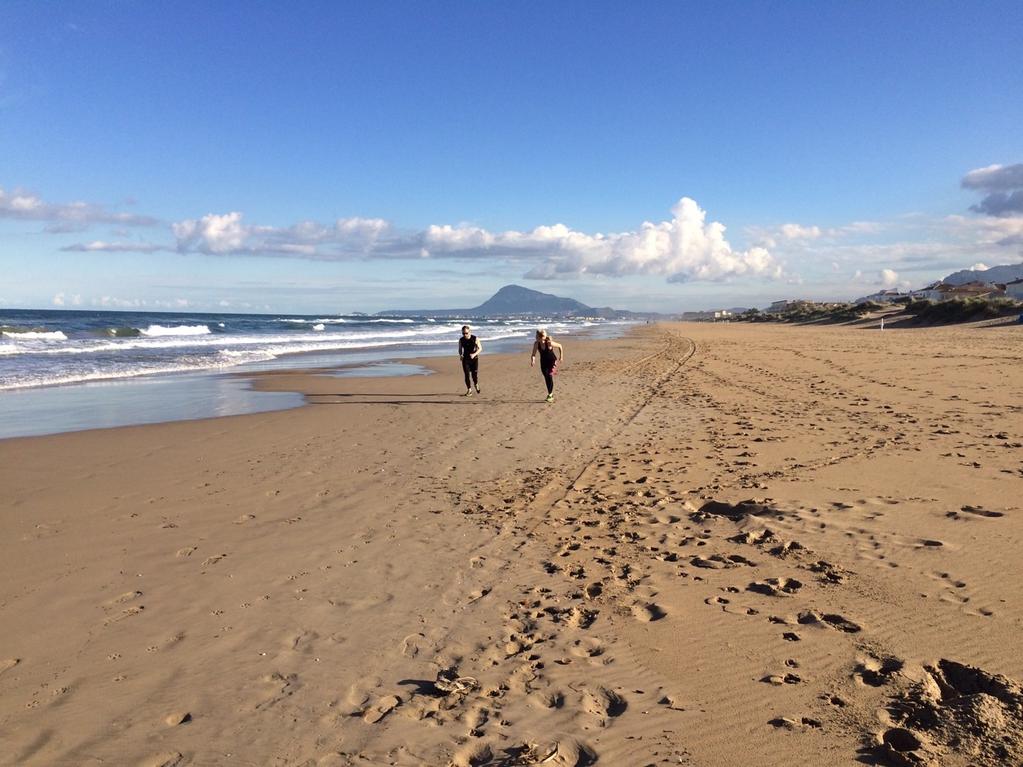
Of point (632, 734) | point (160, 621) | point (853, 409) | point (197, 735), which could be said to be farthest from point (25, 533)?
point (853, 409)

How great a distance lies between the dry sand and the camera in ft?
10.7

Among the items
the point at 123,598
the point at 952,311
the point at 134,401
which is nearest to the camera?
the point at 123,598

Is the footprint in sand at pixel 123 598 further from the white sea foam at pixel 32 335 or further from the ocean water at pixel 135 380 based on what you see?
the white sea foam at pixel 32 335

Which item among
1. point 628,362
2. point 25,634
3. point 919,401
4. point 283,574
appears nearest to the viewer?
point 25,634

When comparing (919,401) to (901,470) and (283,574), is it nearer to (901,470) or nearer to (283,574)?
(901,470)

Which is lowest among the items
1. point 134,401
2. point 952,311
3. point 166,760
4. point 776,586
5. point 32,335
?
point 166,760

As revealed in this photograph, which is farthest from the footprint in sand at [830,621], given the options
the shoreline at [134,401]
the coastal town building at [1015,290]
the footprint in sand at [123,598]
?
the coastal town building at [1015,290]

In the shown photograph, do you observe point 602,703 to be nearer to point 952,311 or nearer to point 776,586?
point 776,586

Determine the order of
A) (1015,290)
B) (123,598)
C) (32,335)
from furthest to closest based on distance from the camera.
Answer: (1015,290), (32,335), (123,598)

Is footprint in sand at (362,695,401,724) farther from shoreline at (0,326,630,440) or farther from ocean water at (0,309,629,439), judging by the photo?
ocean water at (0,309,629,439)

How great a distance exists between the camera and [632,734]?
10.5ft

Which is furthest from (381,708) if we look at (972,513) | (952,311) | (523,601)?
(952,311)

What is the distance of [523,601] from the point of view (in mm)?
4816

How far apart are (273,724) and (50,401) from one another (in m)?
15.9
